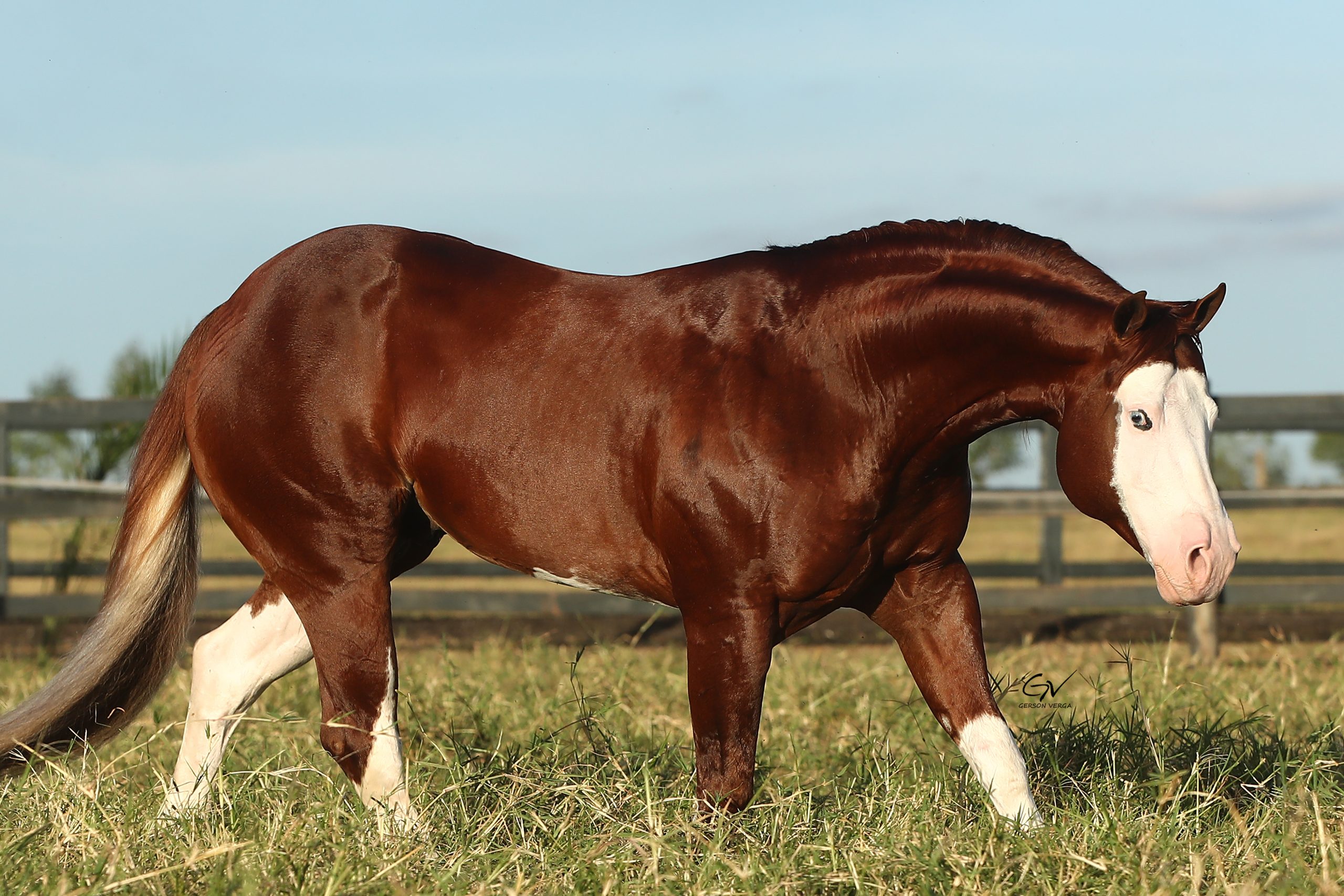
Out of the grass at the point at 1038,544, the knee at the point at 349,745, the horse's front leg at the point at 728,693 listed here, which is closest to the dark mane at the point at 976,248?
the horse's front leg at the point at 728,693

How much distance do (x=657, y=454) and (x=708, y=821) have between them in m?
0.82

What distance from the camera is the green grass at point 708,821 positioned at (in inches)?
97.3

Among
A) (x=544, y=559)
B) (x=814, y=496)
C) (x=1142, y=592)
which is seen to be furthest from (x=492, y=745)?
(x=1142, y=592)

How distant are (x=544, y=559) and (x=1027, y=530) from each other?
19.0 m

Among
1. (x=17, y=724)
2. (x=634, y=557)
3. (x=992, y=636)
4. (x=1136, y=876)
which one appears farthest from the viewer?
(x=992, y=636)

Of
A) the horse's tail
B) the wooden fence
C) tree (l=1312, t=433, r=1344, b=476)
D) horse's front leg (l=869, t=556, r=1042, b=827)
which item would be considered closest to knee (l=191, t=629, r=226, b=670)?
the horse's tail

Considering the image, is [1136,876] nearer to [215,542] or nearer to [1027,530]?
[215,542]

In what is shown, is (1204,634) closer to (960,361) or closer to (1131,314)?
(960,361)

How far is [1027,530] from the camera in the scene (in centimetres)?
2105

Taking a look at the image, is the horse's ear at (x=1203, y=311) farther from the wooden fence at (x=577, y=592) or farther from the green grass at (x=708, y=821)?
the wooden fence at (x=577, y=592)

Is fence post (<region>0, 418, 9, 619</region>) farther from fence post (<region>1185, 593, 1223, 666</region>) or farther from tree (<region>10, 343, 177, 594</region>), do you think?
fence post (<region>1185, 593, 1223, 666</region>)

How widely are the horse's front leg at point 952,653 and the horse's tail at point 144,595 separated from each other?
78.1 inches

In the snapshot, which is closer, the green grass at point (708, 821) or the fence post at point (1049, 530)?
the green grass at point (708, 821)

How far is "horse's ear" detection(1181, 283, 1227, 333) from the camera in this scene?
8.81 feet
